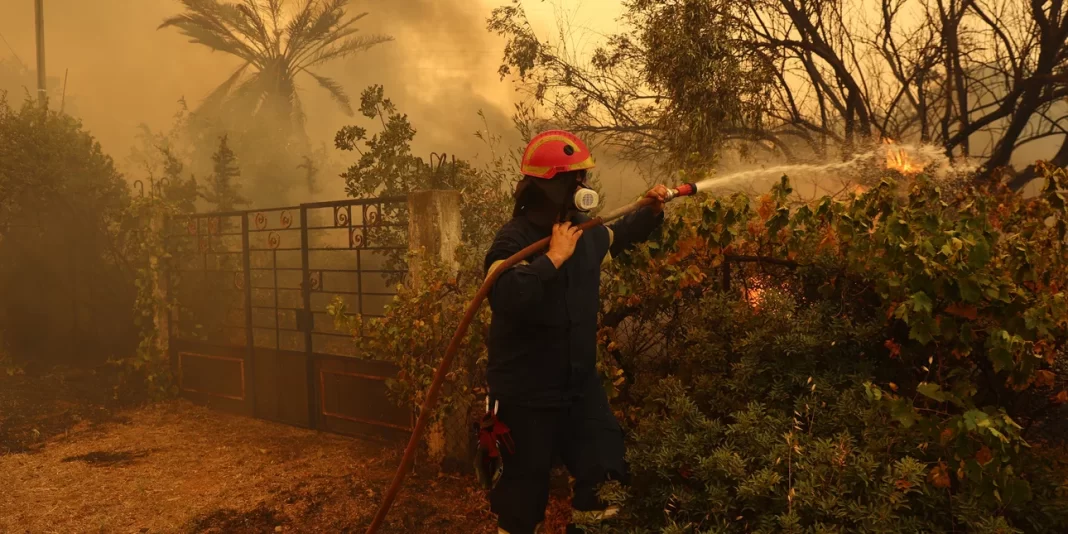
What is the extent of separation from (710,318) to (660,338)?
62cm

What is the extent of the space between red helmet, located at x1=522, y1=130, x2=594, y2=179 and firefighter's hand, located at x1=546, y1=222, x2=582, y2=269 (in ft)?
0.79

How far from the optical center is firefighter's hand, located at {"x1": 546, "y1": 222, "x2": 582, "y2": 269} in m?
2.97

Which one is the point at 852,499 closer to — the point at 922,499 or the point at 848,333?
the point at 922,499

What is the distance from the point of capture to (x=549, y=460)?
3217 millimetres

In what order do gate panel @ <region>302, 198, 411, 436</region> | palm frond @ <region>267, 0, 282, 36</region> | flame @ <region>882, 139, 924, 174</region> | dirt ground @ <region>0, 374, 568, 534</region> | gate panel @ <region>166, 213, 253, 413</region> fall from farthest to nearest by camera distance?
palm frond @ <region>267, 0, 282, 36</region> < gate panel @ <region>166, 213, 253, 413</region> < gate panel @ <region>302, 198, 411, 436</region> < flame @ <region>882, 139, 924, 174</region> < dirt ground @ <region>0, 374, 568, 534</region>

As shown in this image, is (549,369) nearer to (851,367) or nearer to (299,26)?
(851,367)

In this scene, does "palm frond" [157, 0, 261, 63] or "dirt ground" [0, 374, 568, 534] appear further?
"palm frond" [157, 0, 261, 63]

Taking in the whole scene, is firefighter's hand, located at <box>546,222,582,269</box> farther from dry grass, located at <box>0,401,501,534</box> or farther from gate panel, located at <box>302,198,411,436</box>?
gate panel, located at <box>302,198,411,436</box>

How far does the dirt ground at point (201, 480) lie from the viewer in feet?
17.5

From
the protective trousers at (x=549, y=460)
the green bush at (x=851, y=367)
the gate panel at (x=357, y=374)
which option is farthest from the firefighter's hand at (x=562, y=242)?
the gate panel at (x=357, y=374)

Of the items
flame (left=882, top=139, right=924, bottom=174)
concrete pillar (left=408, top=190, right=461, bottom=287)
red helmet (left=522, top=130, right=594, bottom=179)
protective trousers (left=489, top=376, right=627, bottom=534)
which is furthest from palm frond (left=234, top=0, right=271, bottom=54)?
protective trousers (left=489, top=376, right=627, bottom=534)

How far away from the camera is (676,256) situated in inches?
165

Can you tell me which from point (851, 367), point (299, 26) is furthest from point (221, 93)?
point (851, 367)

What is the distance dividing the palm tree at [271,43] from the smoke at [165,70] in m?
0.47
